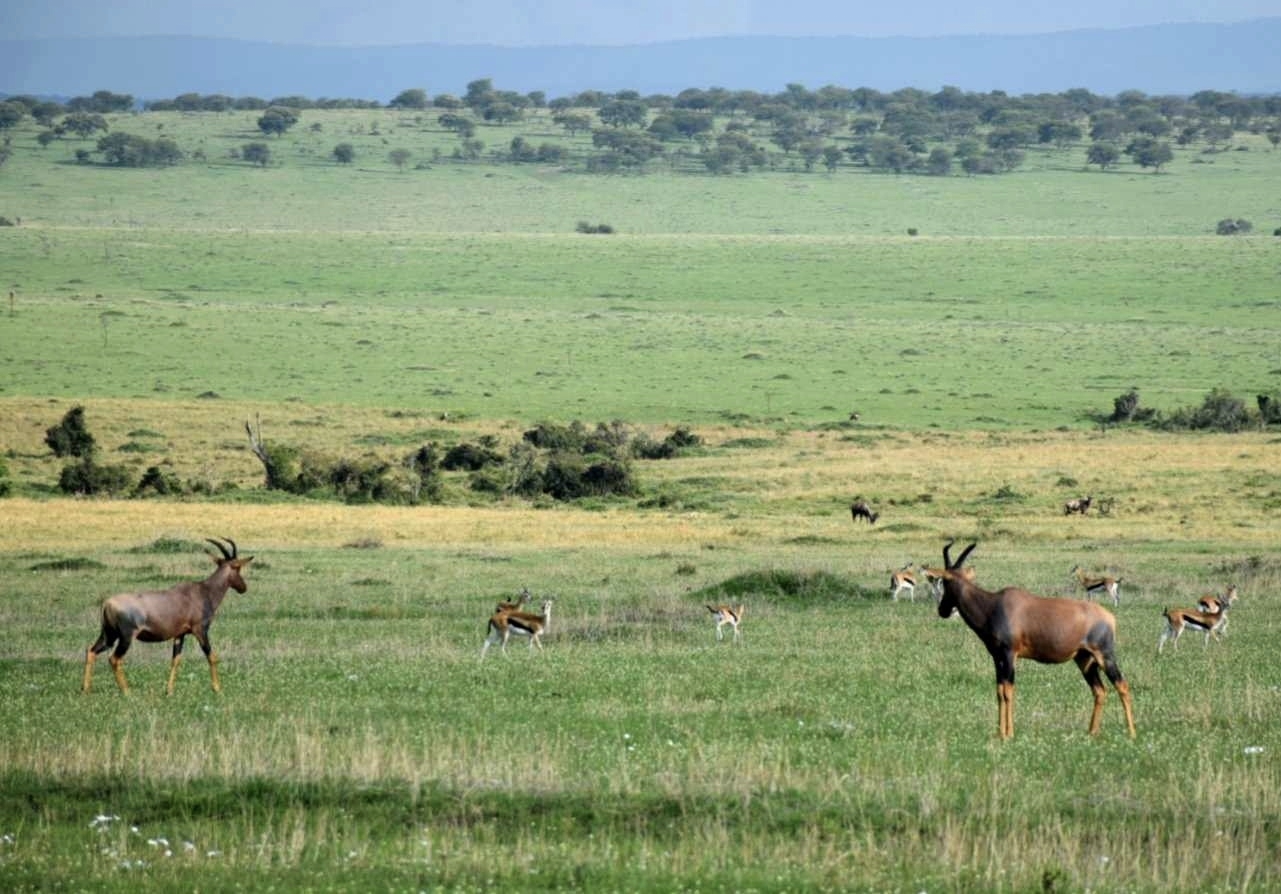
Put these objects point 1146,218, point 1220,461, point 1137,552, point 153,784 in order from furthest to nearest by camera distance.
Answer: point 1146,218 → point 1220,461 → point 1137,552 → point 153,784

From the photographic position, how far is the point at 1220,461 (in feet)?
152

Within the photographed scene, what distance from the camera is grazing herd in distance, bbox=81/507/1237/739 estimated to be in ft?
48.0

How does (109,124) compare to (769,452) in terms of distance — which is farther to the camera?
(109,124)

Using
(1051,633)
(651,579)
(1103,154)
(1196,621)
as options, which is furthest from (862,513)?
(1103,154)

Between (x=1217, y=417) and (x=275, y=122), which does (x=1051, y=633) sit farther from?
(x=275, y=122)

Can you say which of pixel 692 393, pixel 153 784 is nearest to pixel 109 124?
pixel 692 393

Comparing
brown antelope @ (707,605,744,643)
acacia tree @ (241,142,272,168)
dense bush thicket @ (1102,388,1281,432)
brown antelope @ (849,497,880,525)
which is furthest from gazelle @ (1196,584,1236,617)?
acacia tree @ (241,142,272,168)

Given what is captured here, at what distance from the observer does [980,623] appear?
1485cm

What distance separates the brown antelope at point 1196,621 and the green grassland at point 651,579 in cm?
32

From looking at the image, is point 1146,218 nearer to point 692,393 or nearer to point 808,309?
point 808,309

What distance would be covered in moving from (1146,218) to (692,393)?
77325 millimetres

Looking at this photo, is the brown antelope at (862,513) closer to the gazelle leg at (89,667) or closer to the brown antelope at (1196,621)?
the brown antelope at (1196,621)

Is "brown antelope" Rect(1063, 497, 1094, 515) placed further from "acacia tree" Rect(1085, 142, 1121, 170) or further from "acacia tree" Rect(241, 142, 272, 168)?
"acacia tree" Rect(241, 142, 272, 168)

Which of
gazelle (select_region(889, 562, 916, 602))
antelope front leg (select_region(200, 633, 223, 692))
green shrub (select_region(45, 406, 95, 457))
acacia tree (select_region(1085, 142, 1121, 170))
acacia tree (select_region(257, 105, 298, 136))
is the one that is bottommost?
green shrub (select_region(45, 406, 95, 457))
